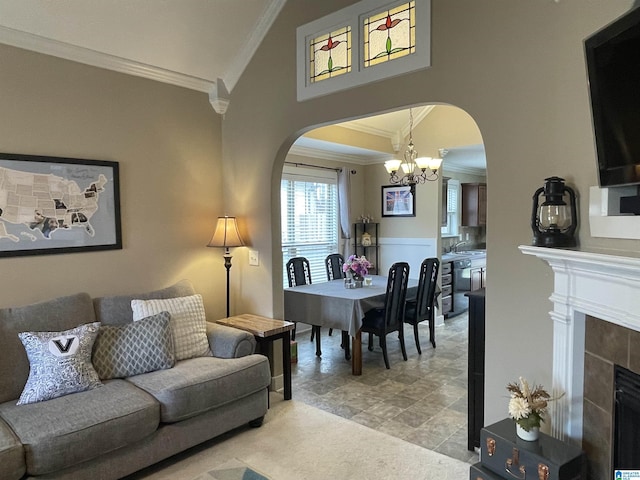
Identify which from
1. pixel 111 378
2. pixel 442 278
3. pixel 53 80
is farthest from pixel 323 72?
Result: pixel 442 278

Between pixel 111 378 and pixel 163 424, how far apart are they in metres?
0.53

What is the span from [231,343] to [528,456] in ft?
6.83

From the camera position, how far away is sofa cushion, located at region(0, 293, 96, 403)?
2631mm

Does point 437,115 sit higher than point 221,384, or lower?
higher

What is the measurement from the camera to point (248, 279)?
13.2 feet

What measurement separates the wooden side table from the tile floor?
285mm

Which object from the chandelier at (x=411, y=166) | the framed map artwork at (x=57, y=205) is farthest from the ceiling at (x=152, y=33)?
the chandelier at (x=411, y=166)

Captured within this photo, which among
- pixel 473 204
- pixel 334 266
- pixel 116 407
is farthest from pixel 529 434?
pixel 473 204

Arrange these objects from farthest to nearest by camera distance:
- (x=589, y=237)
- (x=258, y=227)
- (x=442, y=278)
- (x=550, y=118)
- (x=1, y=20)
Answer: (x=442, y=278) → (x=258, y=227) → (x=1, y=20) → (x=550, y=118) → (x=589, y=237)

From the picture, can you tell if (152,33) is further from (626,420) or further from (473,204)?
(473,204)

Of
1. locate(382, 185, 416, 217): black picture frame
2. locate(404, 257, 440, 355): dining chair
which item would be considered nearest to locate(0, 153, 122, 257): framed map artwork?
locate(404, 257, 440, 355): dining chair

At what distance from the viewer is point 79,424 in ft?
7.38

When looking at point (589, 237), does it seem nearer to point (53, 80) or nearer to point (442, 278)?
point (53, 80)

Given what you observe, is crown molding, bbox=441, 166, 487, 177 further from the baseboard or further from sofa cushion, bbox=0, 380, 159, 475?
sofa cushion, bbox=0, 380, 159, 475
